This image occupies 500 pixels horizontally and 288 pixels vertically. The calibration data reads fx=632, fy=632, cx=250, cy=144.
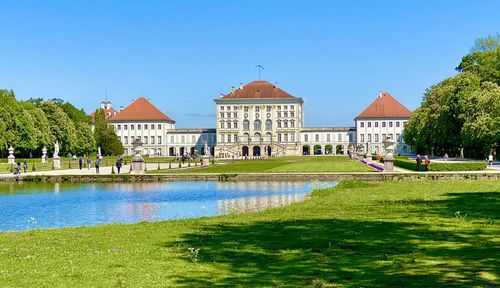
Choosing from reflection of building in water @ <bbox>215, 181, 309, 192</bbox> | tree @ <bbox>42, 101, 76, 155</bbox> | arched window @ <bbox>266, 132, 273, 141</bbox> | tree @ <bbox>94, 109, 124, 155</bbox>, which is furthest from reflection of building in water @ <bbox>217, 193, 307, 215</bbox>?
arched window @ <bbox>266, 132, 273, 141</bbox>

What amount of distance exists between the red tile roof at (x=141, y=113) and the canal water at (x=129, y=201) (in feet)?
285

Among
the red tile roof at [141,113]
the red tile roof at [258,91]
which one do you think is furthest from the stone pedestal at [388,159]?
the red tile roof at [141,113]

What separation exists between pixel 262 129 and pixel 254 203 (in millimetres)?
93504

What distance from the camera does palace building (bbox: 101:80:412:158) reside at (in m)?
107

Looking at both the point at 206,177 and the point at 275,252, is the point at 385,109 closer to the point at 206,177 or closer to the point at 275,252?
the point at 206,177

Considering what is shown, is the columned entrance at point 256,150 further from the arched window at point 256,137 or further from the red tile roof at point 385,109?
the red tile roof at point 385,109

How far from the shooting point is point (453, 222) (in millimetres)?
9750

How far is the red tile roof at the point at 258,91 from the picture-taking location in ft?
360

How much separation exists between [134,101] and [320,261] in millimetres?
113498

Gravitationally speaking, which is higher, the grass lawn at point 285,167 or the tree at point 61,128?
the tree at point 61,128

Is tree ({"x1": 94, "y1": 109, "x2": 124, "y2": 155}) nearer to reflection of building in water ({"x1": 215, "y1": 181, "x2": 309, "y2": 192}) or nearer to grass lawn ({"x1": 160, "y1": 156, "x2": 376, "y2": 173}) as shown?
grass lawn ({"x1": 160, "y1": 156, "x2": 376, "y2": 173})

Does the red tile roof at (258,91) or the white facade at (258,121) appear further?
the red tile roof at (258,91)

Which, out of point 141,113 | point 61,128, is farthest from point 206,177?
point 141,113

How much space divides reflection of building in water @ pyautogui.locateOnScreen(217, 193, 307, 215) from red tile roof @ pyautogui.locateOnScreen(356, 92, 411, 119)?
3540 inches
